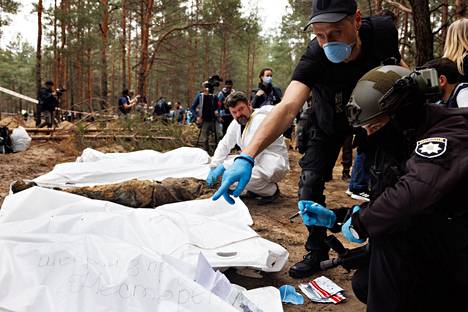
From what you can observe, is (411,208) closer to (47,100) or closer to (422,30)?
(422,30)

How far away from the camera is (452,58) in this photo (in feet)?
7.64

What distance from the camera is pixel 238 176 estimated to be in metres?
1.49

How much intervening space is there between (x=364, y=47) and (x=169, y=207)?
1548mm

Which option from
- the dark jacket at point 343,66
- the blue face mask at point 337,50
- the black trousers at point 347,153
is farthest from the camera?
the black trousers at point 347,153

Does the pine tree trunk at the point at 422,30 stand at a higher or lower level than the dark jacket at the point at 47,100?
higher

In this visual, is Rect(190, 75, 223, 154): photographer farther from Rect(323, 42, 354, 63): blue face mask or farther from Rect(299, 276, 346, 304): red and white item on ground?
Rect(323, 42, 354, 63): blue face mask

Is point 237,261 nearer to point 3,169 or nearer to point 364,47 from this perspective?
point 364,47

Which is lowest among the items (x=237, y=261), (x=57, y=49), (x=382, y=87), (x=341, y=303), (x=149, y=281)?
(x=341, y=303)

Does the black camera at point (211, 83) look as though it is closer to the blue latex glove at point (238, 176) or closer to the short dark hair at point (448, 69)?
the short dark hair at point (448, 69)

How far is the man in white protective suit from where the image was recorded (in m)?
3.62

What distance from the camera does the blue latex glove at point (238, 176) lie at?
4.84ft

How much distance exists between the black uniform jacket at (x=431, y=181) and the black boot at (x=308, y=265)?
0.94 meters

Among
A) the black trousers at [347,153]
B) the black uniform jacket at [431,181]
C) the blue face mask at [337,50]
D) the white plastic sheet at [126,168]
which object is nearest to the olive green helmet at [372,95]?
the black uniform jacket at [431,181]

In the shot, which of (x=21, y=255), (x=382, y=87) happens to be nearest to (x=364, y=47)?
(x=382, y=87)
